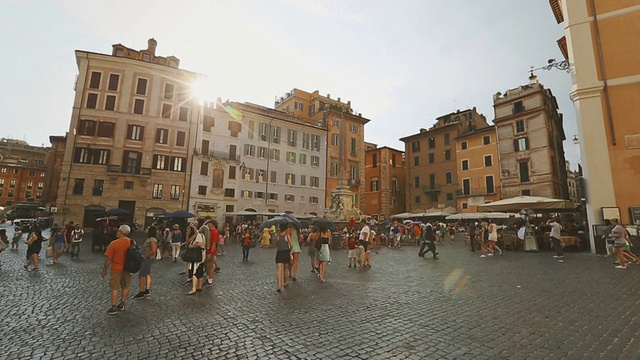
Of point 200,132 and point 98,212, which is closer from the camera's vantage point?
point 98,212

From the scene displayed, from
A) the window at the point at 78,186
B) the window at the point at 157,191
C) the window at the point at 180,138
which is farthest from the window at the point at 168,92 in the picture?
the window at the point at 78,186

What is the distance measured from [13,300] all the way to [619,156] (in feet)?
68.5

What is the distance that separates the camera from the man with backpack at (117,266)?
533cm

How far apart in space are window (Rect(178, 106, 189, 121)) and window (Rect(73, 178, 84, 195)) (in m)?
10.6

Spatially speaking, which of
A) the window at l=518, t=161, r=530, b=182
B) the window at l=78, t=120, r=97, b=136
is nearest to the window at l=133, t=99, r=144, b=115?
the window at l=78, t=120, r=97, b=136

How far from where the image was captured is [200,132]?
32.9 meters

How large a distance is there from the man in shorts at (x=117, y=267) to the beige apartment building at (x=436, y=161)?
38.4m

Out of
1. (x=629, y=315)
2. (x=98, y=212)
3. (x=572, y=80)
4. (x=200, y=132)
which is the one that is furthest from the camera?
(x=200, y=132)

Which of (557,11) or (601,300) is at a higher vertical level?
(557,11)

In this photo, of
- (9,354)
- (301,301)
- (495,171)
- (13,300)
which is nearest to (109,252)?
(9,354)

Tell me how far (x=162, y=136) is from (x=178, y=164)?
322 centimetres

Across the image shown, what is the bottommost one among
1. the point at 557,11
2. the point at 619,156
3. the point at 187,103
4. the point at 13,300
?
the point at 13,300

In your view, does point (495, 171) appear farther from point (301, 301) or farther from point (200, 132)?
point (301, 301)

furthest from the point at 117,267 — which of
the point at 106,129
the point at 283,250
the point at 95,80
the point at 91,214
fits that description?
the point at 95,80
